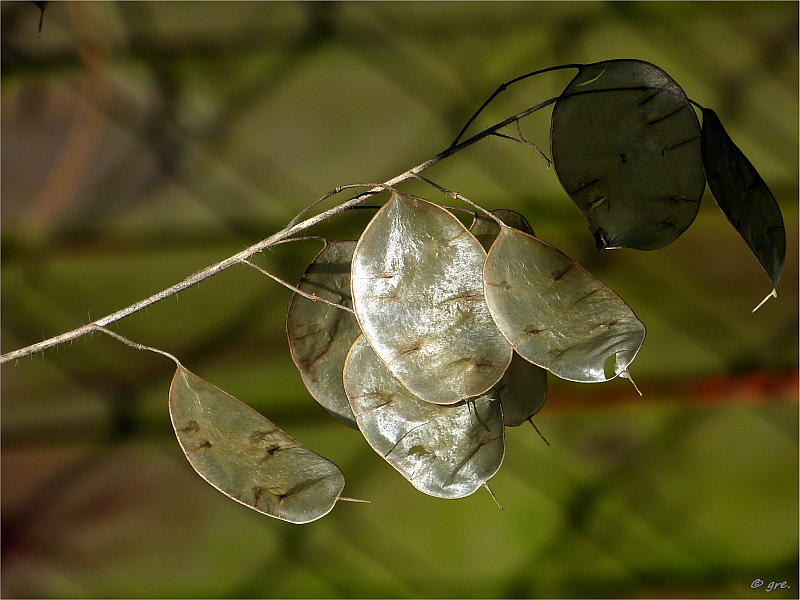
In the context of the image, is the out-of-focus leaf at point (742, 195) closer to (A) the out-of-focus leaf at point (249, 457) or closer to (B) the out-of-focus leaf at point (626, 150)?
(B) the out-of-focus leaf at point (626, 150)

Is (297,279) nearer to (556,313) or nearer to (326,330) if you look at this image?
(326,330)

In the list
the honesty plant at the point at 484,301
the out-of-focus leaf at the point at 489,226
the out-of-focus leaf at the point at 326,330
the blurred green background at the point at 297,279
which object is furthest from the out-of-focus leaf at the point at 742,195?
the blurred green background at the point at 297,279

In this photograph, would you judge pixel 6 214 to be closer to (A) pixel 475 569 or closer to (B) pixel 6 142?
(B) pixel 6 142

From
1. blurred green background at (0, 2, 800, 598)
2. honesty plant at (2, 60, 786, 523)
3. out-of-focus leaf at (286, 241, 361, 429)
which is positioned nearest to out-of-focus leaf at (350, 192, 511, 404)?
honesty plant at (2, 60, 786, 523)

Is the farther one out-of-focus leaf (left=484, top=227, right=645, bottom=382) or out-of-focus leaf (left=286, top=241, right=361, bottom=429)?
out-of-focus leaf (left=286, top=241, right=361, bottom=429)

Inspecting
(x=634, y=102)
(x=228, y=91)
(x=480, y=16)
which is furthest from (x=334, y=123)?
(x=634, y=102)

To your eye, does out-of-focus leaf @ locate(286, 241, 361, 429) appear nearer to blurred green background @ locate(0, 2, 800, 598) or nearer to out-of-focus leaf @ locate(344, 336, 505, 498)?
out-of-focus leaf @ locate(344, 336, 505, 498)

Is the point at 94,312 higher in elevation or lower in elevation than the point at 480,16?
lower
